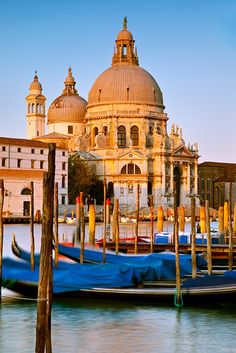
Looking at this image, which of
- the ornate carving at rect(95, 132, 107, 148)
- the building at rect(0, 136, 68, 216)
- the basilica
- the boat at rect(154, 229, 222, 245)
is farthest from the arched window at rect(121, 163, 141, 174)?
the boat at rect(154, 229, 222, 245)

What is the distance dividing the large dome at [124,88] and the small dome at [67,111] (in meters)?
3.84

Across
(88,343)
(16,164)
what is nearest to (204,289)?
(88,343)

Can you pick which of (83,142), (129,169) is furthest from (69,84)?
(129,169)

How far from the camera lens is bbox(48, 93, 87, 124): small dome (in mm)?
63906

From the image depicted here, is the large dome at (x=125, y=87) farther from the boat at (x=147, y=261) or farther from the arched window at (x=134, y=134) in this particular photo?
the boat at (x=147, y=261)

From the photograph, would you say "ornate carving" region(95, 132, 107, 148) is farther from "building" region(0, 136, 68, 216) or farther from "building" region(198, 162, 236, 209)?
"building" region(198, 162, 236, 209)

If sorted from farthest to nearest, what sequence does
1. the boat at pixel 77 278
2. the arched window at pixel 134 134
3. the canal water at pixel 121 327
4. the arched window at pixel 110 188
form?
the arched window at pixel 134 134
the arched window at pixel 110 188
the boat at pixel 77 278
the canal water at pixel 121 327

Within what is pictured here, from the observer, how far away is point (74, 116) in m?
64.1

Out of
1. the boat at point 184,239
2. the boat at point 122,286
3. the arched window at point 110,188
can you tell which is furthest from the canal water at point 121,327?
the arched window at point 110,188

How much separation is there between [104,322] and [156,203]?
43747mm

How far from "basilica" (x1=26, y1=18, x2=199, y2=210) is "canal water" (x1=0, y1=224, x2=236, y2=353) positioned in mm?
41579

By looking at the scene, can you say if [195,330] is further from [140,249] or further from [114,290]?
[140,249]

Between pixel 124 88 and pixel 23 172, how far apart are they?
15536mm

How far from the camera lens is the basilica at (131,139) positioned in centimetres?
5666
